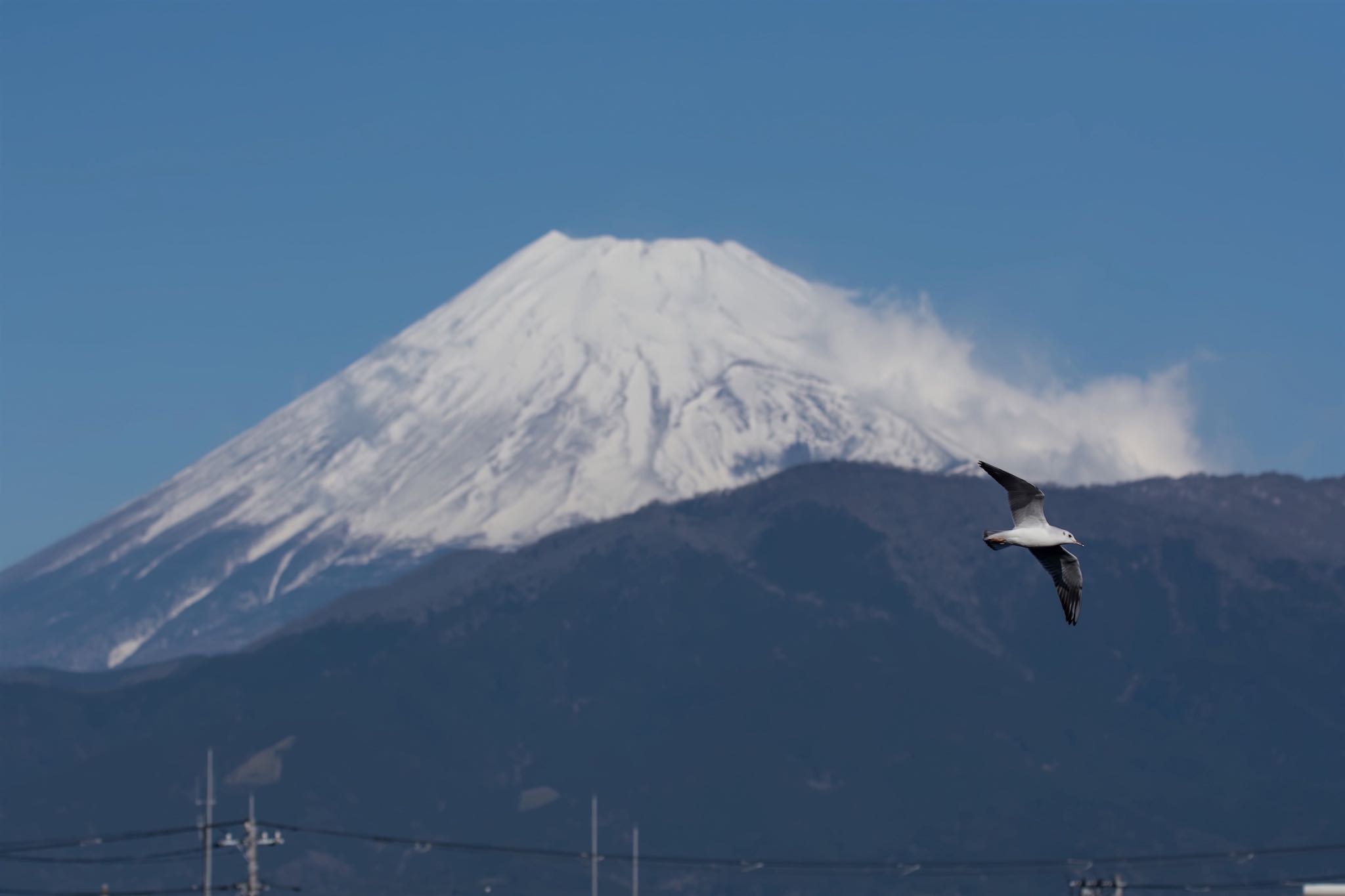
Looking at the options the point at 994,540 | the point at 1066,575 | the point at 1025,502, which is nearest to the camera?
the point at 994,540

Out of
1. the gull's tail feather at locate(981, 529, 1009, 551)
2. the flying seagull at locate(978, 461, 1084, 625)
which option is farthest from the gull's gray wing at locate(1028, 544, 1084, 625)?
the gull's tail feather at locate(981, 529, 1009, 551)

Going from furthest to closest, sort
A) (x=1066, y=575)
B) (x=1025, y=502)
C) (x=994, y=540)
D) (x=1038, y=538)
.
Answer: (x=1066, y=575) < (x=1025, y=502) < (x=1038, y=538) < (x=994, y=540)

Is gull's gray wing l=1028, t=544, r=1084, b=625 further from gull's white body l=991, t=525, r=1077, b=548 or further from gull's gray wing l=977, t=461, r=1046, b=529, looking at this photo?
gull's gray wing l=977, t=461, r=1046, b=529

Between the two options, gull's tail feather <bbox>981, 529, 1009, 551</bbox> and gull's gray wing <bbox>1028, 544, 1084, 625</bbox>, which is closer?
gull's tail feather <bbox>981, 529, 1009, 551</bbox>

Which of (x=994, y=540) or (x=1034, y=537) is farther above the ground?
(x=1034, y=537)

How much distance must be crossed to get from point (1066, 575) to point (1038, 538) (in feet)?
4.14

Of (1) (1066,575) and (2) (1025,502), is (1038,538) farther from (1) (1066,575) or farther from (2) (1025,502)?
(1) (1066,575)

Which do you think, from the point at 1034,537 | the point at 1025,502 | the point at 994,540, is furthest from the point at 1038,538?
the point at 994,540

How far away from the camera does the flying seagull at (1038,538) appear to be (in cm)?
3791

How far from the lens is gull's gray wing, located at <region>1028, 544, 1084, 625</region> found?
3884cm

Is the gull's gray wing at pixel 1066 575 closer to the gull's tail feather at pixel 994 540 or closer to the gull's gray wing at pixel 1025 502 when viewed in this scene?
the gull's gray wing at pixel 1025 502

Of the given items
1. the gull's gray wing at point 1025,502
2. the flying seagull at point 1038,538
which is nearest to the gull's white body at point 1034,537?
the flying seagull at point 1038,538

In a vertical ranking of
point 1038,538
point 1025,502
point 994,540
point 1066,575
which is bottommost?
point 1066,575

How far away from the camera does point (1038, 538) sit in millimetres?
38156
